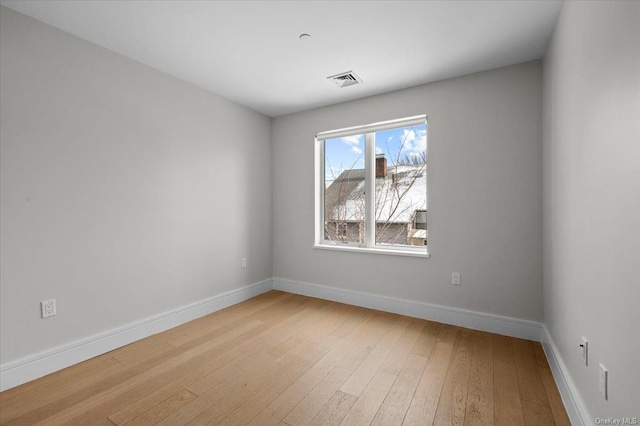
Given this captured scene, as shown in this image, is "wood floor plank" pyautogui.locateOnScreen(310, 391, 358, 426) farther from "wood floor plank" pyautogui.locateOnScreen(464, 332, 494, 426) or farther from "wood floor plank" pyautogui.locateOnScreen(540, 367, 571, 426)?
"wood floor plank" pyautogui.locateOnScreen(540, 367, 571, 426)

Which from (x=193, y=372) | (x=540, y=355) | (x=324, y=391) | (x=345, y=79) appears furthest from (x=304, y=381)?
(x=345, y=79)

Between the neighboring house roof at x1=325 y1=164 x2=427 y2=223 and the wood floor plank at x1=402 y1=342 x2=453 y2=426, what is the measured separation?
1418 millimetres

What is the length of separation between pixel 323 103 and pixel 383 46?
1328mm

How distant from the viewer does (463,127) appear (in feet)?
9.14

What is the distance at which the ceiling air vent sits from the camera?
2788 mm

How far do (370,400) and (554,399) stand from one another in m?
1.10

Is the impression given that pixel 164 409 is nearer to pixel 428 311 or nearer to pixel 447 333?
pixel 447 333

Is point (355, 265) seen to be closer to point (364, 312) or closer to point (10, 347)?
point (364, 312)

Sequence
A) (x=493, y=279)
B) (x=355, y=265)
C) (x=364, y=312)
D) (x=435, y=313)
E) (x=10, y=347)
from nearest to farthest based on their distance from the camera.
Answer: (x=10, y=347) → (x=493, y=279) → (x=435, y=313) → (x=364, y=312) → (x=355, y=265)

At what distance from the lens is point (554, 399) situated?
5.67 feet

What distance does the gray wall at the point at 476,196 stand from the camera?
8.22 ft

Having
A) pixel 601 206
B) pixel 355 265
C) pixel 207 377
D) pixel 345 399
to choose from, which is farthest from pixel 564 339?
pixel 207 377

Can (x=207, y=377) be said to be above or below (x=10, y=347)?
below

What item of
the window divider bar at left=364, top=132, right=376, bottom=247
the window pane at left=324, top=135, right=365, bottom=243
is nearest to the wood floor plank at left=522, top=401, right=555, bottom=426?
the window divider bar at left=364, top=132, right=376, bottom=247
